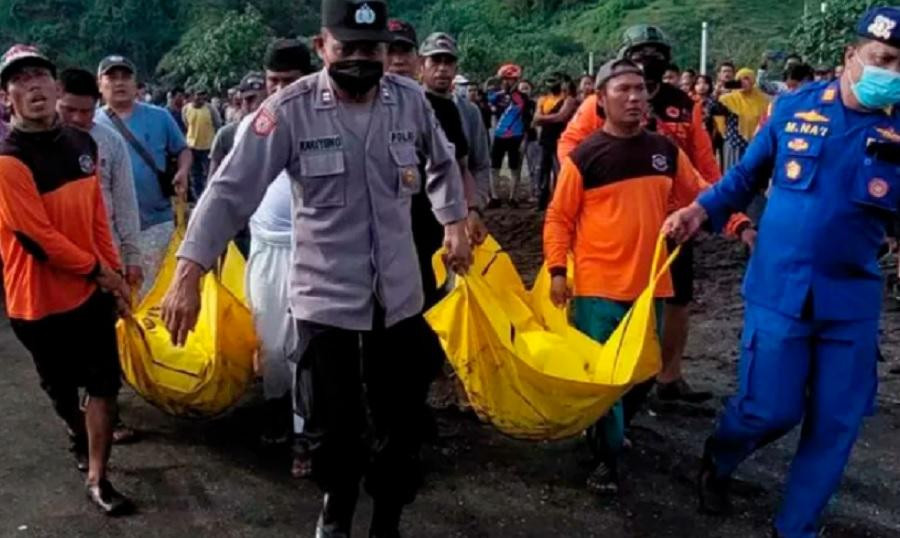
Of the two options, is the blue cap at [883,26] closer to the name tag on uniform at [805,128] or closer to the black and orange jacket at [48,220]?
the name tag on uniform at [805,128]

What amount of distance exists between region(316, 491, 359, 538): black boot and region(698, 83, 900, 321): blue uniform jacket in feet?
5.19

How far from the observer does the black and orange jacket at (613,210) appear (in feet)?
14.2

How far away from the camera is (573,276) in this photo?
15.0 ft

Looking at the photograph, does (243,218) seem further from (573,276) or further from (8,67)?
(573,276)

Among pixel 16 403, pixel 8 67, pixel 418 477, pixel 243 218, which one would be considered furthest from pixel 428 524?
pixel 16 403

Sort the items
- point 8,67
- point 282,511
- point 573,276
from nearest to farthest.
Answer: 1. point 8,67
2. point 282,511
3. point 573,276

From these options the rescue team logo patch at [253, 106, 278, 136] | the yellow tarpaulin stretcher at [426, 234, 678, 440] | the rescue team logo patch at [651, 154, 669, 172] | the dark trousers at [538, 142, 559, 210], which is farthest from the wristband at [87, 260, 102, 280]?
the dark trousers at [538, 142, 559, 210]

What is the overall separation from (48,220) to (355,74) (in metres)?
1.48

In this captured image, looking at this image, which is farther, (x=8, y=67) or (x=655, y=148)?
(x=655, y=148)

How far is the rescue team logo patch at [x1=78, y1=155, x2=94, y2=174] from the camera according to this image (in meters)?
4.18

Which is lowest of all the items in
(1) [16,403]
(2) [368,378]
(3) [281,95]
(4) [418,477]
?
(1) [16,403]

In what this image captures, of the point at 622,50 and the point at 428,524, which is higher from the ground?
the point at 622,50

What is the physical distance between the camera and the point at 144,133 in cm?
569

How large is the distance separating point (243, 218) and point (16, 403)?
9.52 ft
